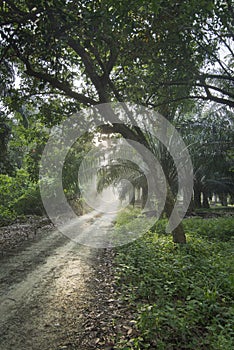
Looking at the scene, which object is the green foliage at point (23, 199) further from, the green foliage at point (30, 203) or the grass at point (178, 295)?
the grass at point (178, 295)

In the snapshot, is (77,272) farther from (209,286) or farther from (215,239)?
(215,239)

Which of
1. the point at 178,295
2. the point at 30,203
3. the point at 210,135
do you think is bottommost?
the point at 178,295

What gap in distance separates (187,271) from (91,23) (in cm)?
509

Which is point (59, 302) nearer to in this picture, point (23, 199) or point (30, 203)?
point (23, 199)

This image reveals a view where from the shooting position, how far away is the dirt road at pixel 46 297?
3.45m

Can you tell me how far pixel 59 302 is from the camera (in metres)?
4.51

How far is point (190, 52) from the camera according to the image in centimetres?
771

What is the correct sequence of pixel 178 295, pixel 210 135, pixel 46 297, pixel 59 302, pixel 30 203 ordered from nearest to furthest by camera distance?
pixel 59 302 → pixel 46 297 → pixel 178 295 → pixel 210 135 → pixel 30 203

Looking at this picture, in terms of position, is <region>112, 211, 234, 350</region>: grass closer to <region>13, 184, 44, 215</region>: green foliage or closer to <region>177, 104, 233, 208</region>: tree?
<region>177, 104, 233, 208</region>: tree

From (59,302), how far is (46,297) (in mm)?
297

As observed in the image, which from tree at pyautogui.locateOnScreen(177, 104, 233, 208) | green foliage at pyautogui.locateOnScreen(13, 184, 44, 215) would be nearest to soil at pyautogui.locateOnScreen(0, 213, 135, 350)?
tree at pyautogui.locateOnScreen(177, 104, 233, 208)

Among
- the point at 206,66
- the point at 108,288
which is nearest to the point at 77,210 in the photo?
the point at 206,66

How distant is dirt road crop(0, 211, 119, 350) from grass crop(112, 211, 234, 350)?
0.66 meters

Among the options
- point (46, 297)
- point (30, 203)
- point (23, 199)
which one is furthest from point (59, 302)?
point (30, 203)
